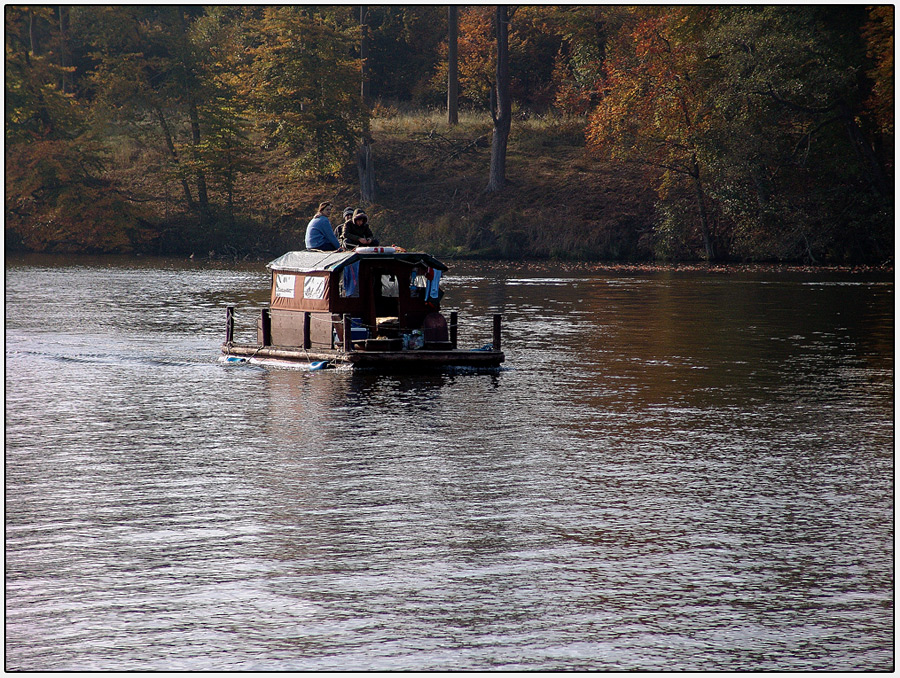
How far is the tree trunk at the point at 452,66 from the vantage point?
6412 cm

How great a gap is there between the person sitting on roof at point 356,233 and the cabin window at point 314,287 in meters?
0.80

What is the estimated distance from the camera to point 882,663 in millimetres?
7461

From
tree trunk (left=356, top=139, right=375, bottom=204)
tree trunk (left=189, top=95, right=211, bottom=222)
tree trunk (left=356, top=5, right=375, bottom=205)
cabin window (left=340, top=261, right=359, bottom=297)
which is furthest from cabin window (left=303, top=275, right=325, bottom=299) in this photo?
tree trunk (left=189, top=95, right=211, bottom=222)

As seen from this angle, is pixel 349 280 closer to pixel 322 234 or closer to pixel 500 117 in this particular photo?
pixel 322 234

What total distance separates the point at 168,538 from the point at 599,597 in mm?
3619

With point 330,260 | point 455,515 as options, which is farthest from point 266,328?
point 455,515

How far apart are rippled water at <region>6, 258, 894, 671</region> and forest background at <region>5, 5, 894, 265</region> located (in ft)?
101

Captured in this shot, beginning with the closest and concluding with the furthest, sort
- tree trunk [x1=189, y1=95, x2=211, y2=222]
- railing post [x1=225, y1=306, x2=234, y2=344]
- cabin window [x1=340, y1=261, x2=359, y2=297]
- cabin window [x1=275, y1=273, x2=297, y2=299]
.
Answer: cabin window [x1=340, y1=261, x2=359, y2=297]
cabin window [x1=275, y1=273, x2=297, y2=299]
railing post [x1=225, y1=306, x2=234, y2=344]
tree trunk [x1=189, y1=95, x2=211, y2=222]

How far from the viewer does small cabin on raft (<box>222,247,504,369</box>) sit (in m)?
21.1

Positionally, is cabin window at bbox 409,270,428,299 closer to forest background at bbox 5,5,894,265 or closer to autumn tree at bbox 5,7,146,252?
forest background at bbox 5,5,894,265

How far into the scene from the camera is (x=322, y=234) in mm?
22531

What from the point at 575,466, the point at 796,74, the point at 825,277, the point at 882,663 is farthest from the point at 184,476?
the point at 796,74

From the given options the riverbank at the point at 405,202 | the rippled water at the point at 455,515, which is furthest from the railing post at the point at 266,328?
the riverbank at the point at 405,202

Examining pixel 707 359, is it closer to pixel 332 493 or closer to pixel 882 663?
pixel 332 493
